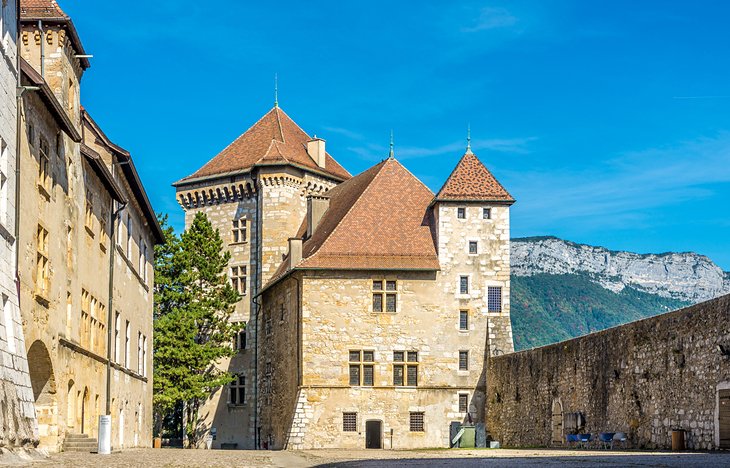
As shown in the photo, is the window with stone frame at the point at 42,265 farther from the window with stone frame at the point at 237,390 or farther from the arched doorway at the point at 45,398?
the window with stone frame at the point at 237,390

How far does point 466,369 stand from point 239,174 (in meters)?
18.1

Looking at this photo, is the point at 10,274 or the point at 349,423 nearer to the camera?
the point at 10,274

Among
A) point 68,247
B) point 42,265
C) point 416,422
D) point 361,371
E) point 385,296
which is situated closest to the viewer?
point 42,265

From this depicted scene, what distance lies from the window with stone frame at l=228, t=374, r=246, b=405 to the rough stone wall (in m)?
19.9

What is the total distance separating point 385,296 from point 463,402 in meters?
5.42

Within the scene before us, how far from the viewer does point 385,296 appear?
48125 mm

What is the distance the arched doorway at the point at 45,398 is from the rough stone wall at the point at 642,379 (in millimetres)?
13708

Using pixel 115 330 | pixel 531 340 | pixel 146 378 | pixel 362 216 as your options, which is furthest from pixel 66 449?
pixel 531 340

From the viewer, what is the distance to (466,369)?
4806 cm

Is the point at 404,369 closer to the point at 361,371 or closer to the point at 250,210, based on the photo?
the point at 361,371

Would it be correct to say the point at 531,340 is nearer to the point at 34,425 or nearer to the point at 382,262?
the point at 382,262

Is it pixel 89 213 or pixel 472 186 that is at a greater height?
pixel 472 186

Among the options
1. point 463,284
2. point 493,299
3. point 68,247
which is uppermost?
point 463,284

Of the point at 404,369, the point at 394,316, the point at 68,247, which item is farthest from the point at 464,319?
the point at 68,247
